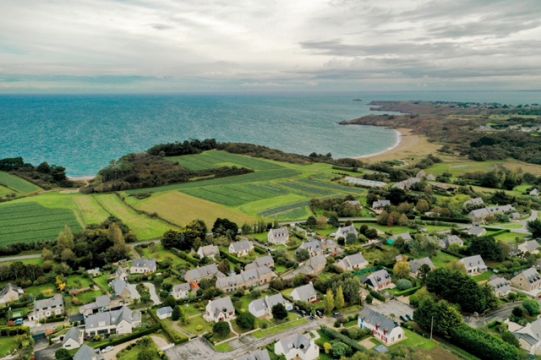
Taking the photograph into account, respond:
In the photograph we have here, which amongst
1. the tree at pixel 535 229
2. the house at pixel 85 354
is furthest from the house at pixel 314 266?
the tree at pixel 535 229

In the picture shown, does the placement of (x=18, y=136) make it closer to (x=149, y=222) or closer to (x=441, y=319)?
(x=149, y=222)

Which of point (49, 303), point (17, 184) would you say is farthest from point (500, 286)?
point (17, 184)

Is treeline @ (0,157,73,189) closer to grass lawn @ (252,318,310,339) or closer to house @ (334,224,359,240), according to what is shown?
house @ (334,224,359,240)

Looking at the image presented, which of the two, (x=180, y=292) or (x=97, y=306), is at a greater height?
A: (x=97, y=306)

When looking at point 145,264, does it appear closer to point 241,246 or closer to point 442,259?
point 241,246

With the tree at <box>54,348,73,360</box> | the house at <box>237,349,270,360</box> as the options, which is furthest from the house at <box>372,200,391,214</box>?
the tree at <box>54,348,73,360</box>

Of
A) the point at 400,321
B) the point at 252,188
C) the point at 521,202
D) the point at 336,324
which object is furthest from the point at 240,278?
the point at 521,202
